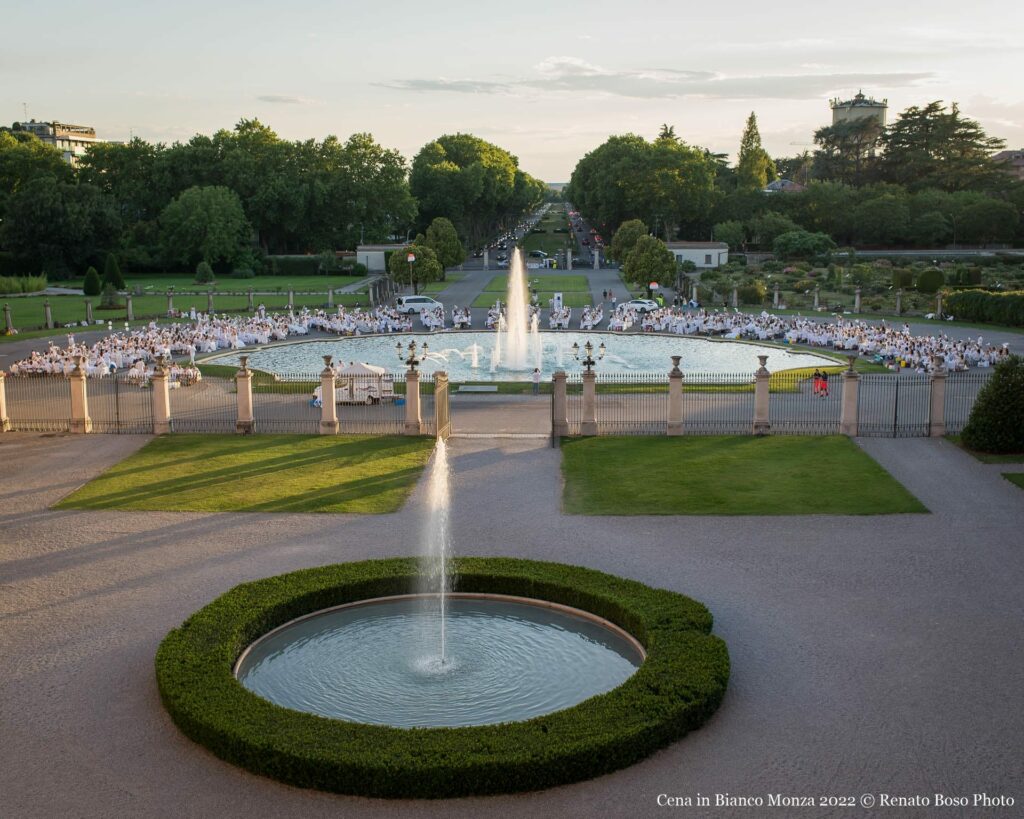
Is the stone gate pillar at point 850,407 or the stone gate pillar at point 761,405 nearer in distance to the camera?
the stone gate pillar at point 850,407

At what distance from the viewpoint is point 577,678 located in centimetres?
1220

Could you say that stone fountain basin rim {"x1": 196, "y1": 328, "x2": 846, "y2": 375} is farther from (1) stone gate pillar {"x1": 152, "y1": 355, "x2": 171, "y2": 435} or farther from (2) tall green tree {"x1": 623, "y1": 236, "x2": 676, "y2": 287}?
(2) tall green tree {"x1": 623, "y1": 236, "x2": 676, "y2": 287}

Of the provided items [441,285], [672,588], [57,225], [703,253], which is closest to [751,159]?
[703,253]

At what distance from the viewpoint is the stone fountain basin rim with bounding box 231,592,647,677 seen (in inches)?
511

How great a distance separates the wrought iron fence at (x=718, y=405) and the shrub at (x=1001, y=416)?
510 cm

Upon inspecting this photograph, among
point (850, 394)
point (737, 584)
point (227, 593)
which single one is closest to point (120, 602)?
point (227, 593)

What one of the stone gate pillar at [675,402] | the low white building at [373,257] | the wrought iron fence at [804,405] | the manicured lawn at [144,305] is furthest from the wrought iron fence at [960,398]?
the low white building at [373,257]

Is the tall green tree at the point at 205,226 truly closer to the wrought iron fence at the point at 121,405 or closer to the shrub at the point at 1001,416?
the wrought iron fence at the point at 121,405

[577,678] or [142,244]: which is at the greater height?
[142,244]

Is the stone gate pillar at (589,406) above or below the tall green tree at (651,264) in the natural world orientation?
below

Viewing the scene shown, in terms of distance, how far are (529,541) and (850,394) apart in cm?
1124

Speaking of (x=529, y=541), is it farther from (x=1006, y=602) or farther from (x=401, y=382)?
(x=401, y=382)

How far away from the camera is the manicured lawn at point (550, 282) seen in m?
74.6

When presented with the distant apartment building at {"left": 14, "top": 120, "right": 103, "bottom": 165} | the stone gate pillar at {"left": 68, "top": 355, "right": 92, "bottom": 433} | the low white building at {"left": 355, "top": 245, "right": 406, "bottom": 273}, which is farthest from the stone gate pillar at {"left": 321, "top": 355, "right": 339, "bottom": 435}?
the distant apartment building at {"left": 14, "top": 120, "right": 103, "bottom": 165}
